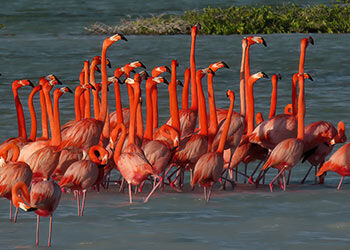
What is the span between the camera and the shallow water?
7.06 m

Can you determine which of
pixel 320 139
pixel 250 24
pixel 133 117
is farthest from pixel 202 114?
pixel 250 24

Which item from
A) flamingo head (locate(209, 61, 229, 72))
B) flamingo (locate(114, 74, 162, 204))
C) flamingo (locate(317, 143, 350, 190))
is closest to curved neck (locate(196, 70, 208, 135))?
flamingo head (locate(209, 61, 229, 72))

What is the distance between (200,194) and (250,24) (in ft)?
70.9

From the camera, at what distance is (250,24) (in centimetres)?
3012

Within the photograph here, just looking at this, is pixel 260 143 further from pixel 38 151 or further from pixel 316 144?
pixel 38 151

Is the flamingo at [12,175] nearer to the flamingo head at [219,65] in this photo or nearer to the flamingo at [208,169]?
the flamingo at [208,169]

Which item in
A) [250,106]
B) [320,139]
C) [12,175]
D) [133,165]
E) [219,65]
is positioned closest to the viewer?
[12,175]

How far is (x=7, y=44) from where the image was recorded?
27.7m

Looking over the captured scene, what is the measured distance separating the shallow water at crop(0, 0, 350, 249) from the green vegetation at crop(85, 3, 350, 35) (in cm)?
119

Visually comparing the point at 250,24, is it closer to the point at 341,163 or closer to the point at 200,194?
the point at 341,163

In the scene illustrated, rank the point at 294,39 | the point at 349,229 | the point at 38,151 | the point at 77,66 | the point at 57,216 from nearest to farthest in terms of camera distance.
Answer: the point at 349,229 → the point at 57,216 → the point at 38,151 → the point at 77,66 → the point at 294,39

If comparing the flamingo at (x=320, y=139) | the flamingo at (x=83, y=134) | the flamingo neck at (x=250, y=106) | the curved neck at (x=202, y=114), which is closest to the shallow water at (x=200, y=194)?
the flamingo at (x=320, y=139)

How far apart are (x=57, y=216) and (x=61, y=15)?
97.6 ft

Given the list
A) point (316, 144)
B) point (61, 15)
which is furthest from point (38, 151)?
point (61, 15)
